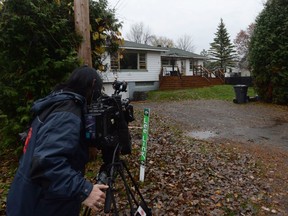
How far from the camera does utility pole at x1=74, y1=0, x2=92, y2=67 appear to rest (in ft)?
15.8

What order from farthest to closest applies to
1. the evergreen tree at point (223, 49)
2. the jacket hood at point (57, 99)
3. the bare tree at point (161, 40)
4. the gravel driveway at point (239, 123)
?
the bare tree at point (161, 40) → the evergreen tree at point (223, 49) → the gravel driveway at point (239, 123) → the jacket hood at point (57, 99)

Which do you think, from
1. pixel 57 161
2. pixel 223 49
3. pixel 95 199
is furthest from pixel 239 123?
pixel 223 49

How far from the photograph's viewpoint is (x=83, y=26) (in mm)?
4941

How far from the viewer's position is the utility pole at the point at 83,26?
482 centimetres

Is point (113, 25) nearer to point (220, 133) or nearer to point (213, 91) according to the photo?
point (220, 133)

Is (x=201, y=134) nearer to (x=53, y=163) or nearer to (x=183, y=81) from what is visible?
(x=53, y=163)

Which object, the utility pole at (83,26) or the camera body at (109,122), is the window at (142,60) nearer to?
the utility pole at (83,26)

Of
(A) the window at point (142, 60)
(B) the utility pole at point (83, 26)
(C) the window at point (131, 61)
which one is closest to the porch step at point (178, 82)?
(A) the window at point (142, 60)

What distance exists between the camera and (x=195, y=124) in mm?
10500

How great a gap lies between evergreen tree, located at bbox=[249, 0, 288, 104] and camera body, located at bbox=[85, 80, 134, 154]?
14077 mm

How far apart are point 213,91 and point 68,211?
822 inches

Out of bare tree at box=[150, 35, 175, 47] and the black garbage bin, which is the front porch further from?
bare tree at box=[150, 35, 175, 47]

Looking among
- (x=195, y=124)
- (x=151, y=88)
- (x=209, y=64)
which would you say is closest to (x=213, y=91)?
(x=151, y=88)

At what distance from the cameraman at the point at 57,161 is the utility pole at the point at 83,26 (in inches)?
123
